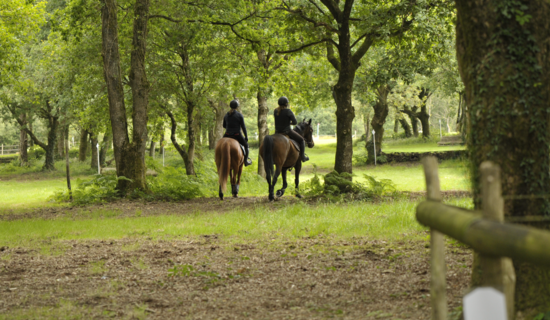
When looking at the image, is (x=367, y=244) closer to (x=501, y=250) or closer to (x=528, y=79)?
(x=528, y=79)

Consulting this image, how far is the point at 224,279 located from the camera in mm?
6730

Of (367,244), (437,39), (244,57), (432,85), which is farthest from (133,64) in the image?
(432,85)

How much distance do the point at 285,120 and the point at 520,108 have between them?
1186 cm

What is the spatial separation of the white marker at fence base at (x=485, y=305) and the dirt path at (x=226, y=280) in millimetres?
1947

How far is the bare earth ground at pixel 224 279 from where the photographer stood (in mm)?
5367

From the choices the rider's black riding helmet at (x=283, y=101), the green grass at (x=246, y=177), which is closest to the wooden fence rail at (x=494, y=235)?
the green grass at (x=246, y=177)

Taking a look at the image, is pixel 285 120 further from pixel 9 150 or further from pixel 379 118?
pixel 9 150

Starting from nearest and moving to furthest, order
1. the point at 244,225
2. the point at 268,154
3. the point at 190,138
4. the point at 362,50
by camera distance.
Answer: the point at 244,225 → the point at 268,154 → the point at 362,50 → the point at 190,138

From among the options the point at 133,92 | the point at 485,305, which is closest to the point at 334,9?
the point at 133,92

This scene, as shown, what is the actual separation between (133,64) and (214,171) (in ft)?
24.1

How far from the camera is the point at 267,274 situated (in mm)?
6906

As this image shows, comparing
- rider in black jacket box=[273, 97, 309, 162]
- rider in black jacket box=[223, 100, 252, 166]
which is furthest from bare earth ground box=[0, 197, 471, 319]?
rider in black jacket box=[273, 97, 309, 162]

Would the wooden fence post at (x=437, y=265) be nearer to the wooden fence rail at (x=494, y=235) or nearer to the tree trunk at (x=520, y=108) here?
the wooden fence rail at (x=494, y=235)

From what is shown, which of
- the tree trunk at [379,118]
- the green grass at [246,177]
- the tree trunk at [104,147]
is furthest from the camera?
the tree trunk at [104,147]
